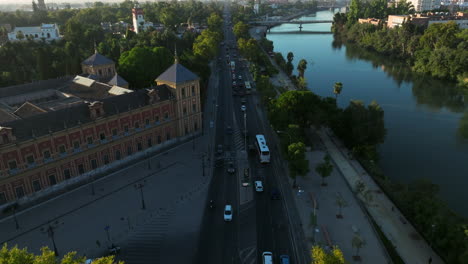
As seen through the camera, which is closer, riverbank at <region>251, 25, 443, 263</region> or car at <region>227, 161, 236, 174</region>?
riverbank at <region>251, 25, 443, 263</region>

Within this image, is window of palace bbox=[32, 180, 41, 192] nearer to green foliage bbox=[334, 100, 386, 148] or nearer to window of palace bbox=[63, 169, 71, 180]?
window of palace bbox=[63, 169, 71, 180]

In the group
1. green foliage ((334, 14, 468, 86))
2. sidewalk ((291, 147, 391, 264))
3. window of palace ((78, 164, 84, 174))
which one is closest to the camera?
sidewalk ((291, 147, 391, 264))

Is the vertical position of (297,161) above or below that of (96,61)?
below

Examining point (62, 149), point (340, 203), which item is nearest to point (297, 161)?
point (340, 203)

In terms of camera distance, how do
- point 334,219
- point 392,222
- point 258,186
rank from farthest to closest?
point 258,186 → point 334,219 → point 392,222

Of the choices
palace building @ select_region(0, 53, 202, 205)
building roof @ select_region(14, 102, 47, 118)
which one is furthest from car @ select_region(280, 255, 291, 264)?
building roof @ select_region(14, 102, 47, 118)

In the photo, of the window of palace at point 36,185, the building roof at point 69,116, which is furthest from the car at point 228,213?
the window of palace at point 36,185

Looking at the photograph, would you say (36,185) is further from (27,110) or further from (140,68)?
(140,68)
